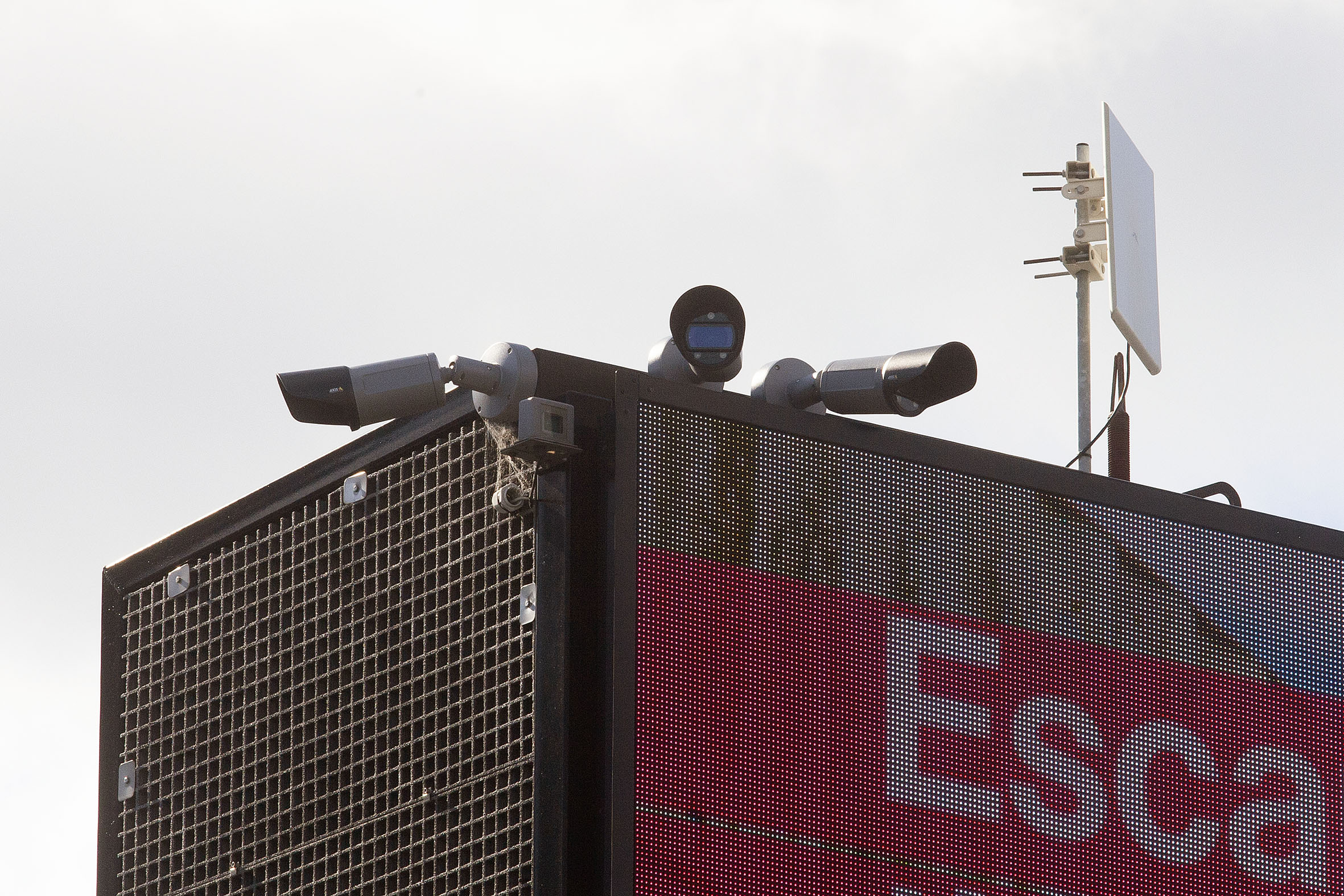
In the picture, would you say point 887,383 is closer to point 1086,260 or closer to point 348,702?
point 348,702

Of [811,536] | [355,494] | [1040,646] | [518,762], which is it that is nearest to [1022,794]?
[1040,646]

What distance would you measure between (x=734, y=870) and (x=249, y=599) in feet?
7.11

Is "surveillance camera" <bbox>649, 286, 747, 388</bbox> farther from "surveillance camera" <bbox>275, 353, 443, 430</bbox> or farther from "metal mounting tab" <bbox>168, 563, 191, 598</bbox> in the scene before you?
"metal mounting tab" <bbox>168, 563, 191, 598</bbox>

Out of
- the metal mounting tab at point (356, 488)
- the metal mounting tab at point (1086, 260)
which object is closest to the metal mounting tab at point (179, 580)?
the metal mounting tab at point (356, 488)

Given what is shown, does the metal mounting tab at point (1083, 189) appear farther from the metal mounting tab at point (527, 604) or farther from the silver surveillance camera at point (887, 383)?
the metal mounting tab at point (527, 604)

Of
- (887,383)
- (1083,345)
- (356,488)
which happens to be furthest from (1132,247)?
(356,488)

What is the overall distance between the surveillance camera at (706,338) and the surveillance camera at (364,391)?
773 mm

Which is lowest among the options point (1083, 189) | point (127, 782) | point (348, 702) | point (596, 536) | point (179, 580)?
point (127, 782)

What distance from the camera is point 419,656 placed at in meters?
7.09

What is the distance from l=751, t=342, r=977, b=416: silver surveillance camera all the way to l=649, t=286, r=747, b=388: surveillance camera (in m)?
0.19

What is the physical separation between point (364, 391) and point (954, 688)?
198 cm

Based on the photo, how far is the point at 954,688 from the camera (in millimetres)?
7102

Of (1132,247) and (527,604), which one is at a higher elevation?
(1132,247)

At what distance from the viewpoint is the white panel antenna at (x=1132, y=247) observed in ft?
32.3
